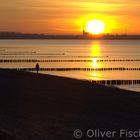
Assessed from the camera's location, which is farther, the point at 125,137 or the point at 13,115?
the point at 13,115

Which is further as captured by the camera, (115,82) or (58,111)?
(115,82)

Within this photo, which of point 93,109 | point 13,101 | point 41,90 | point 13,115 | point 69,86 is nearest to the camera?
point 13,115

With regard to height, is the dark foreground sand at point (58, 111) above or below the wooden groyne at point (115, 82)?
above

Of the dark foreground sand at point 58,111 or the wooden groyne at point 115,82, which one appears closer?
the dark foreground sand at point 58,111

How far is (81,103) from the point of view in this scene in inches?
953

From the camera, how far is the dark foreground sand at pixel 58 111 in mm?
16797

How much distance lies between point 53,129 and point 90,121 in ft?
7.26

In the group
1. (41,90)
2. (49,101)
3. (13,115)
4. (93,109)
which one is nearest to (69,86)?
(41,90)

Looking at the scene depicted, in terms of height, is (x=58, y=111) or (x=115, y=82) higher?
(x=58, y=111)

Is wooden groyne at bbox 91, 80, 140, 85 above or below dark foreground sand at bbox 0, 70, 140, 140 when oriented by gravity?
below

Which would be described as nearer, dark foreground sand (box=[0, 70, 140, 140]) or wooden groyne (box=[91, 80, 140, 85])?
dark foreground sand (box=[0, 70, 140, 140])

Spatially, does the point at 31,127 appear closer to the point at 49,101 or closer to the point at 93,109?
the point at 93,109

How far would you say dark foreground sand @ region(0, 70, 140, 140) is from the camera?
16.8m

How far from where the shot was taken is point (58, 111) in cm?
2138
